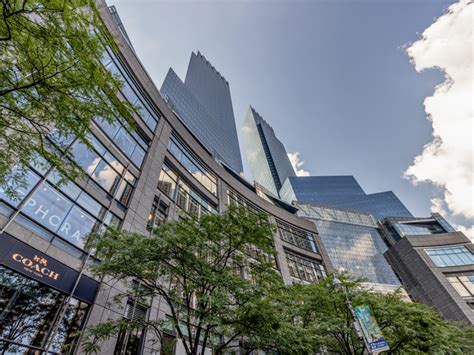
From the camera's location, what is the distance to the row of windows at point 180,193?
22219mm

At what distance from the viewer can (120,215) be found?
16.0 m

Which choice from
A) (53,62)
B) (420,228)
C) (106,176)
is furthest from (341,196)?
Answer: (53,62)

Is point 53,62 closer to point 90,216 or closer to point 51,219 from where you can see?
point 51,219

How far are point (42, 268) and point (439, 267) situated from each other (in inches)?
2666

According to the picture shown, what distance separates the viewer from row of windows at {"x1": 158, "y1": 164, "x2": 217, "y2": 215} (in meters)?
22.2

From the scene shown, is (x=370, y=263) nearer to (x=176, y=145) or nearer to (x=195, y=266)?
(x=176, y=145)

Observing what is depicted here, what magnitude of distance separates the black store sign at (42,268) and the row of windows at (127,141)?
9.27 metres

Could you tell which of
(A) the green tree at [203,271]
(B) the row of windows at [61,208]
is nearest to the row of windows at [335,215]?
(A) the green tree at [203,271]

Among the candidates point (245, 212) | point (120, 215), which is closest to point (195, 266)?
point (245, 212)

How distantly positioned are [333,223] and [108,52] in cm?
7413

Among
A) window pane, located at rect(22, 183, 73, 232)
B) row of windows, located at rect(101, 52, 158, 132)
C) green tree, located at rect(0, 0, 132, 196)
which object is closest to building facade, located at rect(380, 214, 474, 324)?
row of windows, located at rect(101, 52, 158, 132)

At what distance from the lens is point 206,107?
95.4 meters

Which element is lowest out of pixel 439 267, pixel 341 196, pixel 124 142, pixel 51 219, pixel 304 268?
pixel 51 219

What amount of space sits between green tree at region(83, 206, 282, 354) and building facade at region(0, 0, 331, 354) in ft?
6.68
